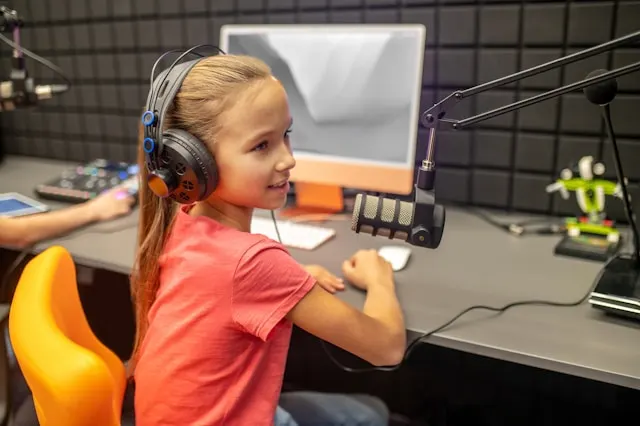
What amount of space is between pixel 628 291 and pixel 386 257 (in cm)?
45

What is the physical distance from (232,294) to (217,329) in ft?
0.19

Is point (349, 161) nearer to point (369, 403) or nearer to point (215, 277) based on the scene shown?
point (369, 403)

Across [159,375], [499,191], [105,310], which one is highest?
[499,191]

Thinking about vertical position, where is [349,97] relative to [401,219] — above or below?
above

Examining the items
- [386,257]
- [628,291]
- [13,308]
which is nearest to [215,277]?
[13,308]

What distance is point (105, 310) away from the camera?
175 centimetres

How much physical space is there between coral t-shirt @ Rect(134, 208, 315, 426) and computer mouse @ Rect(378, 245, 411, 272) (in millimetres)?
364

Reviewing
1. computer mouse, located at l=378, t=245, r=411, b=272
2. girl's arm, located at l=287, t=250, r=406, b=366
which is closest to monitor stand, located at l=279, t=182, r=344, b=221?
computer mouse, located at l=378, t=245, r=411, b=272

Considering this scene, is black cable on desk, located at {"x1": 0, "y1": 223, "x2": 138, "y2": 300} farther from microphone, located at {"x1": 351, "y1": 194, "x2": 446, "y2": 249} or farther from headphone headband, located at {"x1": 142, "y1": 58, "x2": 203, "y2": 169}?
A: microphone, located at {"x1": 351, "y1": 194, "x2": 446, "y2": 249}

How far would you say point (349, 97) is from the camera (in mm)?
1480

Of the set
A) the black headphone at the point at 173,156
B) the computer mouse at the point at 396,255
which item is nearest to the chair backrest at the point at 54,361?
the black headphone at the point at 173,156

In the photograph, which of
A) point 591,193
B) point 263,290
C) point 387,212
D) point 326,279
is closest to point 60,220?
point 326,279

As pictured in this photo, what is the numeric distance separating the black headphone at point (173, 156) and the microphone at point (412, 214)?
0.22 meters

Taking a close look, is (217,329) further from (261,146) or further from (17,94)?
(17,94)
